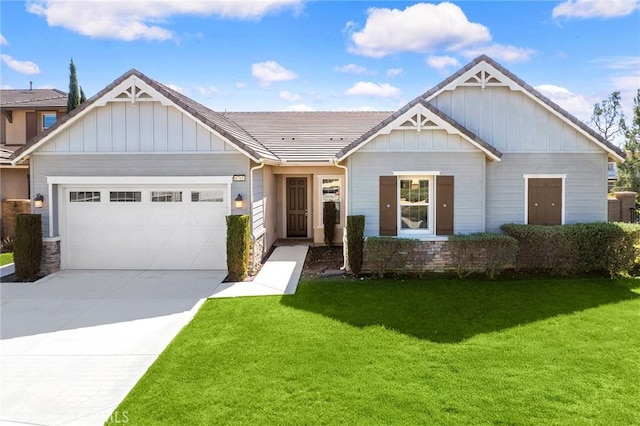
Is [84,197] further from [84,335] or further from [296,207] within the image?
[296,207]

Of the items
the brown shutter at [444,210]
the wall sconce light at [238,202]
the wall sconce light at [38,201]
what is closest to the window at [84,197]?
the wall sconce light at [38,201]

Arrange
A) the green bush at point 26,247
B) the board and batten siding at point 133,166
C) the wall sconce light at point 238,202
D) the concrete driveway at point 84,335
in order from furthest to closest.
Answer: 1. the board and batten siding at point 133,166
2. the wall sconce light at point 238,202
3. the green bush at point 26,247
4. the concrete driveway at point 84,335

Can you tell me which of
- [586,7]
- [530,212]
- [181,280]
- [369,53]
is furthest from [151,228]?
[586,7]

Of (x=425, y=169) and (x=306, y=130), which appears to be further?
(x=306, y=130)

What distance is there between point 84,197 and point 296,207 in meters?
7.64

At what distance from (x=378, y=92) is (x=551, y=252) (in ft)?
64.5

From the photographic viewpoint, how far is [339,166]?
11.9m

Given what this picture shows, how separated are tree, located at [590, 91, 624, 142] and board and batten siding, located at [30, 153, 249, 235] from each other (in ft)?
95.0

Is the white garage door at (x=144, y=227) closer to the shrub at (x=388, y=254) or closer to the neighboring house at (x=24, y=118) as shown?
the shrub at (x=388, y=254)

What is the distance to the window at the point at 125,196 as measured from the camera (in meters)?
11.8

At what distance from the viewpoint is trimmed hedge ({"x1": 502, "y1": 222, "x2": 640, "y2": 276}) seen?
1059 centimetres

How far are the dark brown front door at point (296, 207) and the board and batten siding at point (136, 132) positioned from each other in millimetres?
5811

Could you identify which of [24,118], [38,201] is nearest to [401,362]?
[38,201]

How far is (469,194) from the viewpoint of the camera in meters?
11.5
